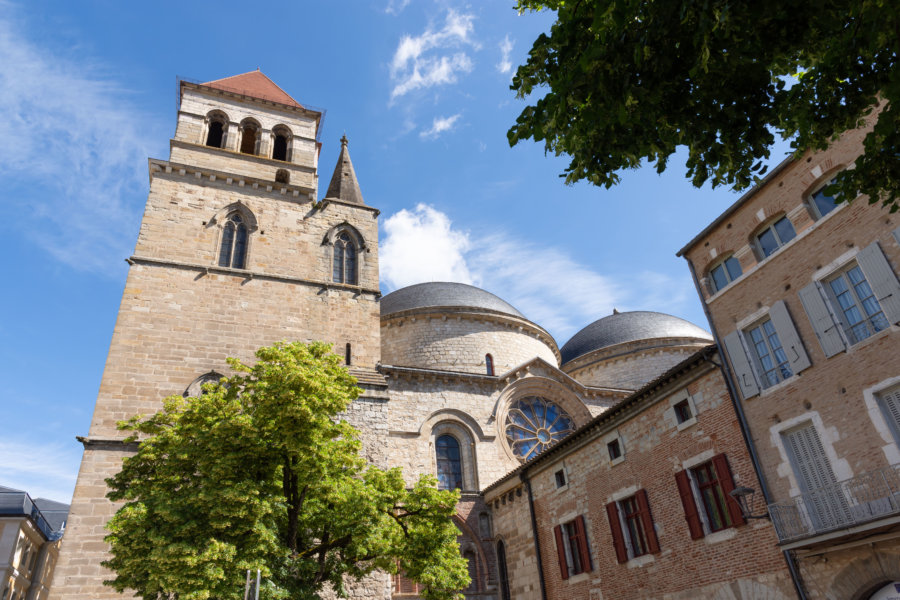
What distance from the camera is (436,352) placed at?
28.5 meters

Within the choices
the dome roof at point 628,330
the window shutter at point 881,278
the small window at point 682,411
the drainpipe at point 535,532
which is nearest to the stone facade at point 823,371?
the window shutter at point 881,278

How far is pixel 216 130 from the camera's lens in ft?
91.3

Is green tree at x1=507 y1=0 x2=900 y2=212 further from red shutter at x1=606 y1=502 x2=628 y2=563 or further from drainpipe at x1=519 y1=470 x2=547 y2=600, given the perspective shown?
drainpipe at x1=519 y1=470 x2=547 y2=600

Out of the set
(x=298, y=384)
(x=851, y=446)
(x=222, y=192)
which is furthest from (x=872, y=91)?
(x=222, y=192)

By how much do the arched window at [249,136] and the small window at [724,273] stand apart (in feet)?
71.7

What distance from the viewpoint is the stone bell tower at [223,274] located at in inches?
706

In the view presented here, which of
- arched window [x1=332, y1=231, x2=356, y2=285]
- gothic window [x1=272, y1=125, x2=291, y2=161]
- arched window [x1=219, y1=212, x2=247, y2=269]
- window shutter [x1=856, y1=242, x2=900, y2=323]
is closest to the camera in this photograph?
window shutter [x1=856, y1=242, x2=900, y2=323]

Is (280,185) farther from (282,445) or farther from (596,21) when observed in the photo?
(596,21)

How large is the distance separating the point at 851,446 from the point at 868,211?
423 cm

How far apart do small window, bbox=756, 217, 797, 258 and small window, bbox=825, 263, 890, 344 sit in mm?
1450

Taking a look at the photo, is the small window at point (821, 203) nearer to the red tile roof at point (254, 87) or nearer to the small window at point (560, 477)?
the small window at point (560, 477)

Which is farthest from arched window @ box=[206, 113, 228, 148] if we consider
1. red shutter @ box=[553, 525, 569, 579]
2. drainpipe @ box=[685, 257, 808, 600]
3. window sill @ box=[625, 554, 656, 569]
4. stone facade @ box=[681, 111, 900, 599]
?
window sill @ box=[625, 554, 656, 569]

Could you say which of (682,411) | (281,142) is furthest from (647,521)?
(281,142)

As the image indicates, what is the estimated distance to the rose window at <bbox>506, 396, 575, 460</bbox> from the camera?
82.2 ft
